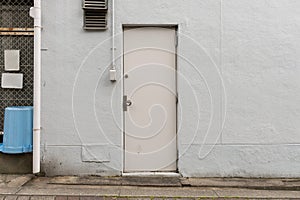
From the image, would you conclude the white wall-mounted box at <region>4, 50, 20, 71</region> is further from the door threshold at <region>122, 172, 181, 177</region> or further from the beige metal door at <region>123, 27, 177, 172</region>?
the door threshold at <region>122, 172, 181, 177</region>

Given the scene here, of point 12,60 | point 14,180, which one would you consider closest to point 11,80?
point 12,60

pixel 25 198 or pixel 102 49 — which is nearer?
pixel 25 198

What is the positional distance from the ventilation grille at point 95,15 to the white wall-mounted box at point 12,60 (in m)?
1.40

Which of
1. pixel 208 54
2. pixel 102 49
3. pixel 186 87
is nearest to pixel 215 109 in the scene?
pixel 186 87

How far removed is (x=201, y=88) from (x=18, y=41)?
346 centimetres

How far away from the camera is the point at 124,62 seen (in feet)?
17.4

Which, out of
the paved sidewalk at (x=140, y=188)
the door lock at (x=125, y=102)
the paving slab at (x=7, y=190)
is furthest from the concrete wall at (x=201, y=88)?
the paving slab at (x=7, y=190)

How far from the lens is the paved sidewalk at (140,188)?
14.5ft

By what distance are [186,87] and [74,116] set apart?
2057 mm

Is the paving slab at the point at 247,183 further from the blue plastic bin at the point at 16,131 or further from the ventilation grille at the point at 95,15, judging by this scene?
the ventilation grille at the point at 95,15

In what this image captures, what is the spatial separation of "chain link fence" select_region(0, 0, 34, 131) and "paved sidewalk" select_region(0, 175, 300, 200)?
4.59 ft

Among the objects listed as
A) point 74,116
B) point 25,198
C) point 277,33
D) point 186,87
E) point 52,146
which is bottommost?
point 25,198

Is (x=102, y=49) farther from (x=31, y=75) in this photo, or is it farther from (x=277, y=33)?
(x=277, y=33)

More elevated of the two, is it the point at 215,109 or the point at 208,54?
the point at 208,54
